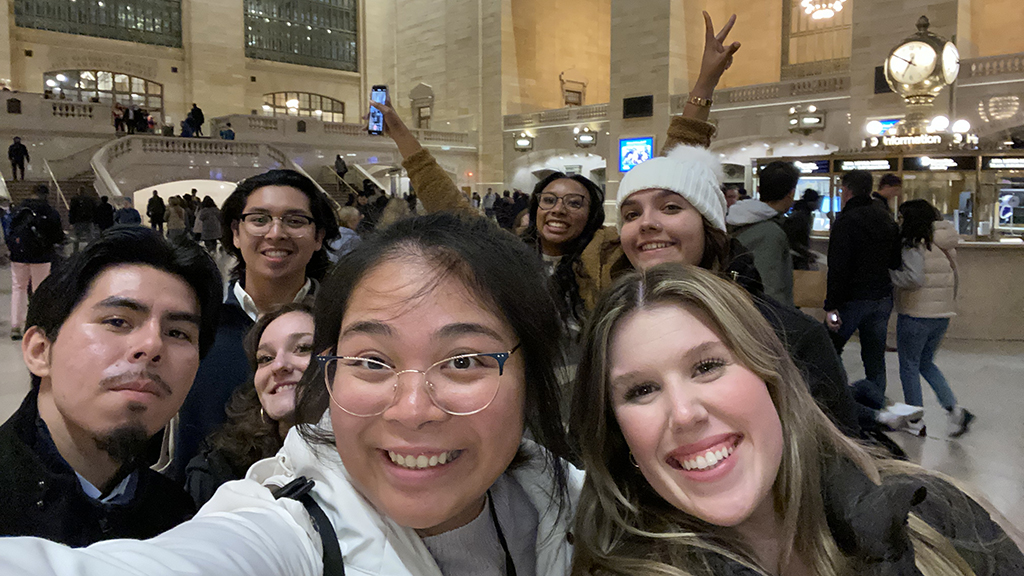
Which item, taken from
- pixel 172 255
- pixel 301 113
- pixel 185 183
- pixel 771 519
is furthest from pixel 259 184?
pixel 301 113

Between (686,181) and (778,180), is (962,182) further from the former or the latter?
(686,181)

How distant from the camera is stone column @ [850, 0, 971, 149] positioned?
13805 millimetres

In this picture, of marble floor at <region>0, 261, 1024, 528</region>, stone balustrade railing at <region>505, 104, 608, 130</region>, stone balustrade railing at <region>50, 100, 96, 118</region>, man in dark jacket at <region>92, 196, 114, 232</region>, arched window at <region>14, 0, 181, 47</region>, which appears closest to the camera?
marble floor at <region>0, 261, 1024, 528</region>

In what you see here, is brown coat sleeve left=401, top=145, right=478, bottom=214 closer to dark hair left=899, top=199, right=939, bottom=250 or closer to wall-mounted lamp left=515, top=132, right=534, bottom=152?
dark hair left=899, top=199, right=939, bottom=250

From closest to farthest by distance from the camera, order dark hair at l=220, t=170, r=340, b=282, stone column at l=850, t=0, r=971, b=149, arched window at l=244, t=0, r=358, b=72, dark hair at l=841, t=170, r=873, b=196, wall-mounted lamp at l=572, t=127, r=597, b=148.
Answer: dark hair at l=220, t=170, r=340, b=282 < dark hair at l=841, t=170, r=873, b=196 < stone column at l=850, t=0, r=971, b=149 < wall-mounted lamp at l=572, t=127, r=597, b=148 < arched window at l=244, t=0, r=358, b=72

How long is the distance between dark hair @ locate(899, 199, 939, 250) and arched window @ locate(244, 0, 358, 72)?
28773 millimetres

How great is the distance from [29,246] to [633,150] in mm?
16510

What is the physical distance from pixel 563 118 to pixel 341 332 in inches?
902

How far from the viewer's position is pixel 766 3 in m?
23.2

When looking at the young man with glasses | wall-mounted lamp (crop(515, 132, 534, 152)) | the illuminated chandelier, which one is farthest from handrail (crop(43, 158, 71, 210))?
the illuminated chandelier

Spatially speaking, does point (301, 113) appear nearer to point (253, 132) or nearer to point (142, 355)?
point (253, 132)

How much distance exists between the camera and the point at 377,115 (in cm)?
363

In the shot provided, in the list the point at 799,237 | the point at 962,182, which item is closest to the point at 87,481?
the point at 799,237

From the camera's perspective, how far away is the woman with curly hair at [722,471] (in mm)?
1297
